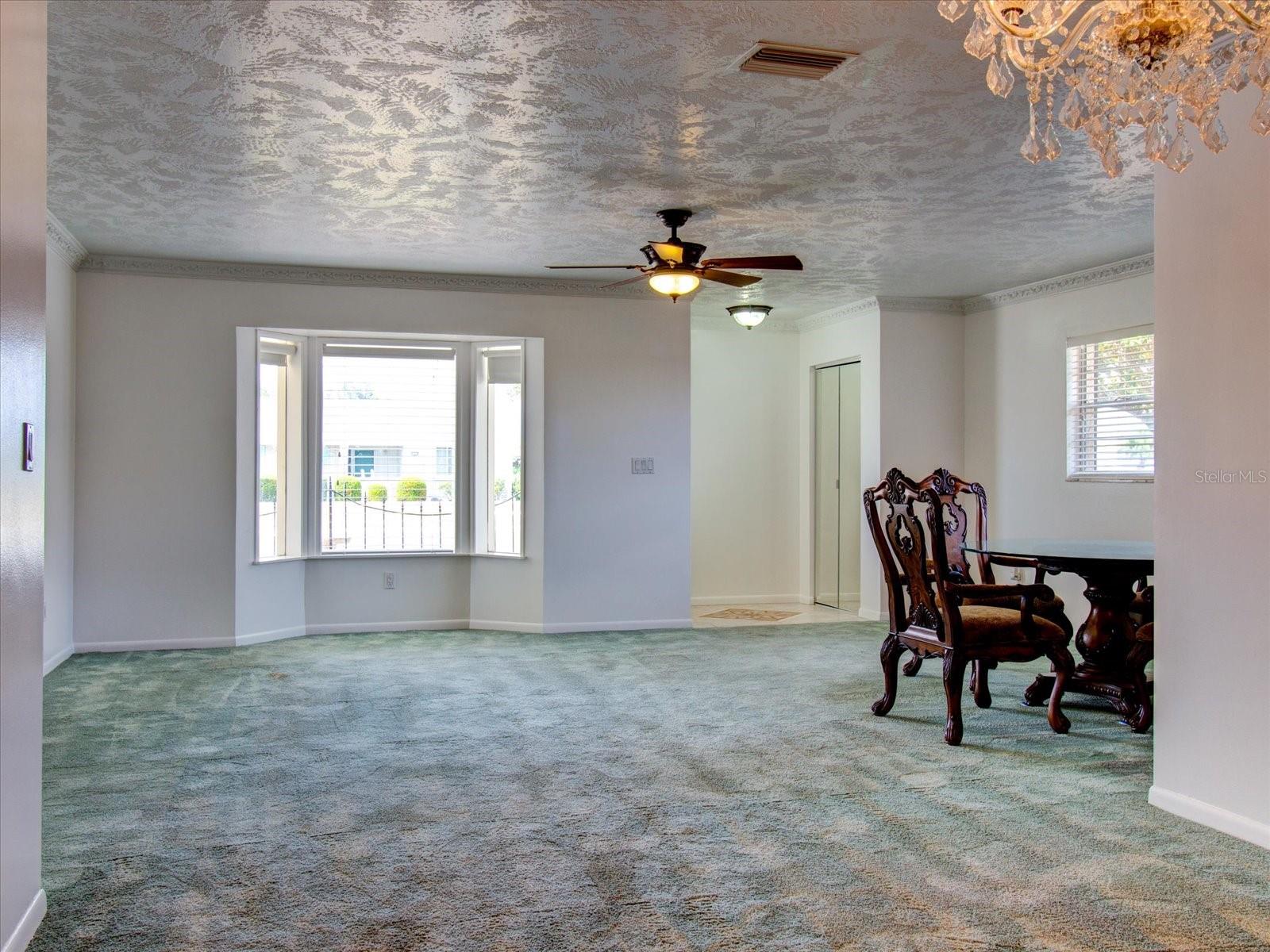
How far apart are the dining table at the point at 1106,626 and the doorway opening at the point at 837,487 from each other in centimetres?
351

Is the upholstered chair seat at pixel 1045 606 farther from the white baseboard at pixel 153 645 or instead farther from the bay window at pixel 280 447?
the white baseboard at pixel 153 645

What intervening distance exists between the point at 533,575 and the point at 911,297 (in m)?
3.36

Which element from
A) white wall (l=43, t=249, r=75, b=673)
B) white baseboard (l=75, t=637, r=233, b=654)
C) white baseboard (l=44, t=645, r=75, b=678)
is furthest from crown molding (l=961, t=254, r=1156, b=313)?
white baseboard (l=44, t=645, r=75, b=678)

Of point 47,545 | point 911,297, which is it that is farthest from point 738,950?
point 911,297

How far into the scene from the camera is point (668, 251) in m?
4.95

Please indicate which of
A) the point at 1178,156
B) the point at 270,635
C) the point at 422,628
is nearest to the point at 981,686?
the point at 1178,156

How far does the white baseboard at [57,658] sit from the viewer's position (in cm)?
547

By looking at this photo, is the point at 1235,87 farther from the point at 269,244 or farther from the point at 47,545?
the point at 47,545

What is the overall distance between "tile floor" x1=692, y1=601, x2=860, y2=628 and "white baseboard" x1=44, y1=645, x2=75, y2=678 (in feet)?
12.7

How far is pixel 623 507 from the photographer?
701 cm

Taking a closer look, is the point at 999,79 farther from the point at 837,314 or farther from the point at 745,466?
the point at 745,466

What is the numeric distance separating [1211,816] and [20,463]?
3311 millimetres

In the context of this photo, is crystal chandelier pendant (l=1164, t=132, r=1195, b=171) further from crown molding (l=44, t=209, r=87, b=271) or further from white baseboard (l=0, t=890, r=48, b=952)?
crown molding (l=44, t=209, r=87, b=271)

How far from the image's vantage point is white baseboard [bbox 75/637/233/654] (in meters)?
6.11
